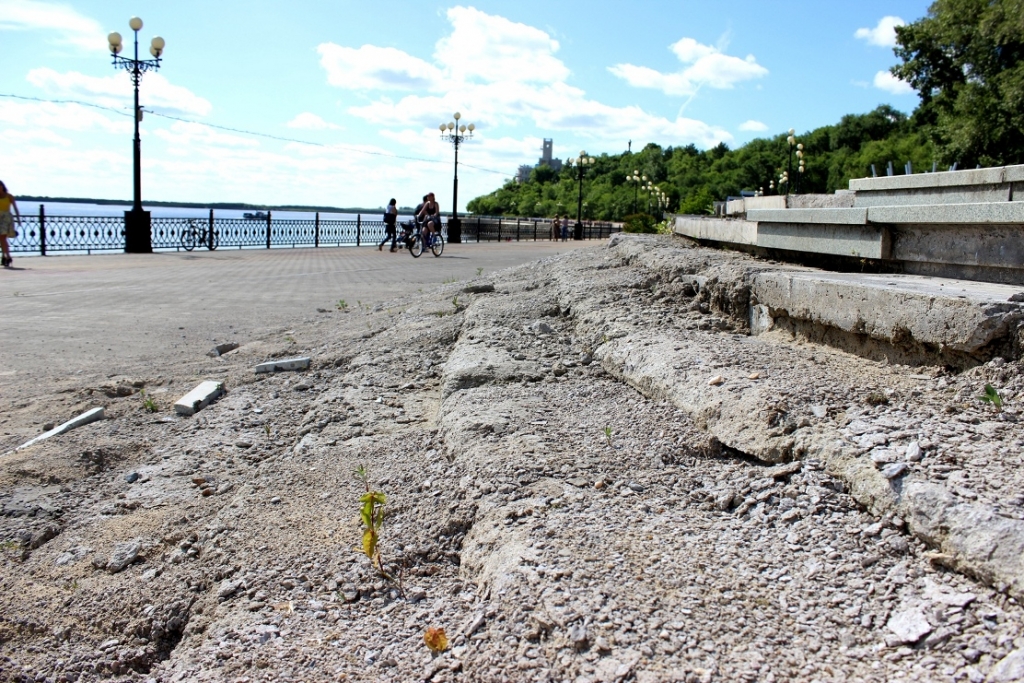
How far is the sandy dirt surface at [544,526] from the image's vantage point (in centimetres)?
168

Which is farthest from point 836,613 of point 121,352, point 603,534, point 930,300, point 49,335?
point 49,335

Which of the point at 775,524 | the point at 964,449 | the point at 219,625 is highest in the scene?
the point at 964,449

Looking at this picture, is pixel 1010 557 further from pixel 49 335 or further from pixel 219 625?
pixel 49 335

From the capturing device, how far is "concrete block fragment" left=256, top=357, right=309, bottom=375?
15.9ft

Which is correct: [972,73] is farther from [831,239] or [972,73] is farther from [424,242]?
[831,239]

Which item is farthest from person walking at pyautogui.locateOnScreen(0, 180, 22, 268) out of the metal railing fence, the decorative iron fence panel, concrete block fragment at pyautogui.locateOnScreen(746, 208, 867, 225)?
concrete block fragment at pyautogui.locateOnScreen(746, 208, 867, 225)

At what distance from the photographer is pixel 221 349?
5.82m

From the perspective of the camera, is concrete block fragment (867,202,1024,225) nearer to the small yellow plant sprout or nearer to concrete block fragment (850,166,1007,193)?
concrete block fragment (850,166,1007,193)

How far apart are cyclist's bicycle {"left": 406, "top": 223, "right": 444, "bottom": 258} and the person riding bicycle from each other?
3 cm

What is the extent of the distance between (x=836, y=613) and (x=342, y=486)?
1756 millimetres

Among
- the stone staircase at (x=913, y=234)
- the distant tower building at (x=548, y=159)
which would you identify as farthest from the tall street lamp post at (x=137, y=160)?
the distant tower building at (x=548, y=159)

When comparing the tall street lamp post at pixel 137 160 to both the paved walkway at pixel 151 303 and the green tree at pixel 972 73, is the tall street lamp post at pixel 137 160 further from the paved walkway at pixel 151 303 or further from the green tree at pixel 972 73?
the green tree at pixel 972 73

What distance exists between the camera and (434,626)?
199 cm

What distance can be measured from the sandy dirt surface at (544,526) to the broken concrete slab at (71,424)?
0.07 m
